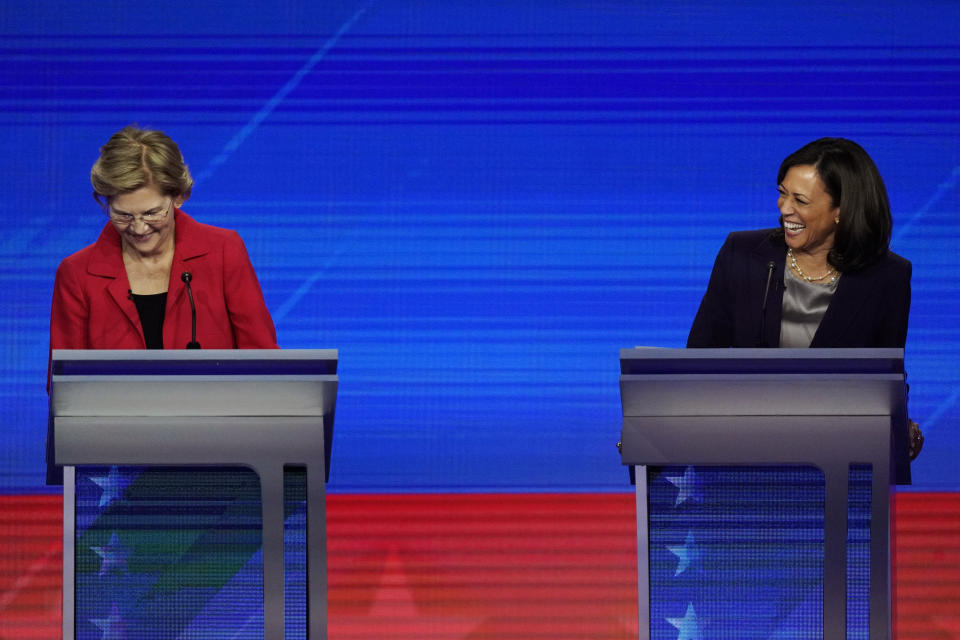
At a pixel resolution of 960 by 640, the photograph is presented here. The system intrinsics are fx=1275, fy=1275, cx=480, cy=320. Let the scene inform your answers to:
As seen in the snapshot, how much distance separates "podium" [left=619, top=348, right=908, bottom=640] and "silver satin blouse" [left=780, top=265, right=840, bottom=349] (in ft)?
1.95

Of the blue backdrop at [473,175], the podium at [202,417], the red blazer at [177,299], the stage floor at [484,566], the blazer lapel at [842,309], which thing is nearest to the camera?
the podium at [202,417]

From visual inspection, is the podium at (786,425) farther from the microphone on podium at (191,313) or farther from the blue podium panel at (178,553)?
the microphone on podium at (191,313)

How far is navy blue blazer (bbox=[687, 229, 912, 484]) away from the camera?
2.55m

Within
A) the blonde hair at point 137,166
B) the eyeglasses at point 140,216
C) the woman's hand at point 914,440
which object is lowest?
the woman's hand at point 914,440

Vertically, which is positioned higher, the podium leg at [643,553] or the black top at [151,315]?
the black top at [151,315]

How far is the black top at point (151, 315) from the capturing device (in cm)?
265

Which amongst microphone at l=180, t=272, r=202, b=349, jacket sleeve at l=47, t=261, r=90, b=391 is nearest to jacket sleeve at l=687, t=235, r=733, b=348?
microphone at l=180, t=272, r=202, b=349

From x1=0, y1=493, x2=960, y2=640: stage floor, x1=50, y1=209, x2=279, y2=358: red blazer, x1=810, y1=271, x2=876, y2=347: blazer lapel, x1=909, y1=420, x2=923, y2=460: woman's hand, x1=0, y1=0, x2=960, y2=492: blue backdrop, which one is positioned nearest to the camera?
x1=909, y1=420, x2=923, y2=460: woman's hand

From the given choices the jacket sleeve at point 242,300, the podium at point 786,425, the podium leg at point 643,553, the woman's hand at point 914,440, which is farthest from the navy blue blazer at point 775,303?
the jacket sleeve at point 242,300

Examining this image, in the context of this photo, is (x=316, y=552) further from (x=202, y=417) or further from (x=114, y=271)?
(x=114, y=271)

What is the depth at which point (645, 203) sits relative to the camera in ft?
15.9

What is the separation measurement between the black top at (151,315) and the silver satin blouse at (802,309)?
1.29m

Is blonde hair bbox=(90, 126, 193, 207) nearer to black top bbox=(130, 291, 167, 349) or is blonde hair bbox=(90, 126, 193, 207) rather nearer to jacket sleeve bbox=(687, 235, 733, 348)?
black top bbox=(130, 291, 167, 349)

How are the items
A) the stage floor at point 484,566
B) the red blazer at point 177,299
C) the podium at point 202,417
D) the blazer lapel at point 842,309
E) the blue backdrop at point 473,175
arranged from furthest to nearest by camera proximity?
the blue backdrop at point 473,175 < the stage floor at point 484,566 < the red blazer at point 177,299 < the blazer lapel at point 842,309 < the podium at point 202,417
